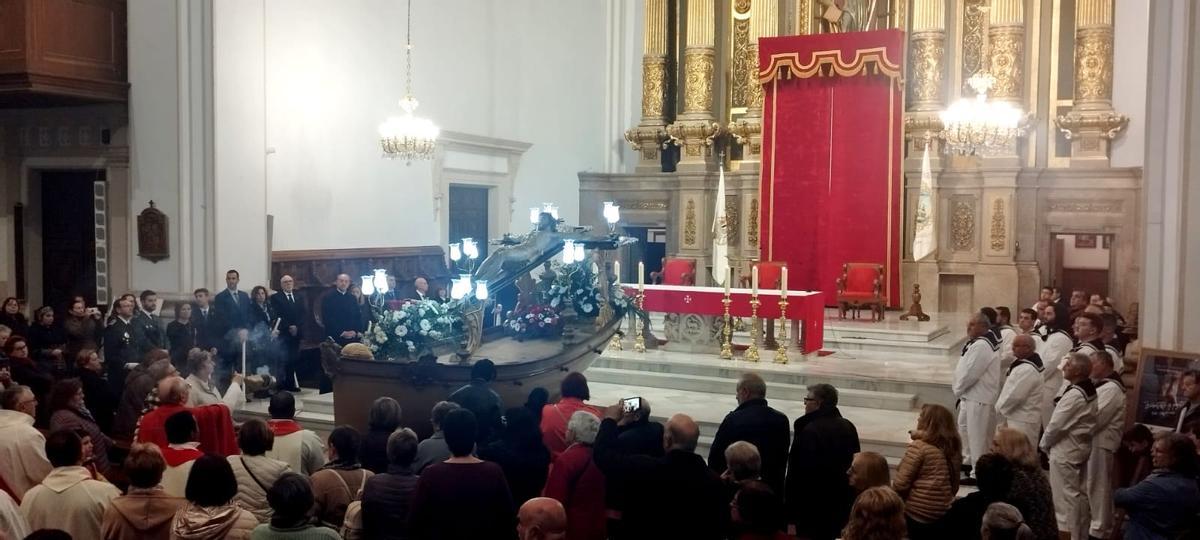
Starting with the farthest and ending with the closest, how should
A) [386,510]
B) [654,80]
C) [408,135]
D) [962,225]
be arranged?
[654,80] → [962,225] → [408,135] → [386,510]

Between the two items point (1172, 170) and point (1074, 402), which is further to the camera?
point (1172, 170)

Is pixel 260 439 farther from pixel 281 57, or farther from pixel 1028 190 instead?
pixel 1028 190

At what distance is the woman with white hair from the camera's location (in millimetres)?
5094

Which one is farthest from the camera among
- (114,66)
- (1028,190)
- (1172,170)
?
(1028,190)

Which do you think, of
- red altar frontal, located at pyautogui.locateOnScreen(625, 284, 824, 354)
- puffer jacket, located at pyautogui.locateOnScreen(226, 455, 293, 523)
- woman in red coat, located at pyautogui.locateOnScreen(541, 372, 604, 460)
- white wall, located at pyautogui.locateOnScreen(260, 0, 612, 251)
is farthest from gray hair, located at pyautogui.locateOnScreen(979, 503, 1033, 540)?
white wall, located at pyautogui.locateOnScreen(260, 0, 612, 251)

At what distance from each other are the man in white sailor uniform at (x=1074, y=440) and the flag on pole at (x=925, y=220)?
9.03 meters

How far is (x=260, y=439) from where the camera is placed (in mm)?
4930

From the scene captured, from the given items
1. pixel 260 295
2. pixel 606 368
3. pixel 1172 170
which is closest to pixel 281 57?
pixel 260 295

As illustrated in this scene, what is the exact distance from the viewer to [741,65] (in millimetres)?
18109

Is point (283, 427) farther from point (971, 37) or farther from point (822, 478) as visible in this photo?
point (971, 37)

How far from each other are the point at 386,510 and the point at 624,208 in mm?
14288

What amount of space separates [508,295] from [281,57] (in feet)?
13.5

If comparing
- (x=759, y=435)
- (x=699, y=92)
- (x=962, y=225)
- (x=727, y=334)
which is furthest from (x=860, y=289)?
(x=759, y=435)

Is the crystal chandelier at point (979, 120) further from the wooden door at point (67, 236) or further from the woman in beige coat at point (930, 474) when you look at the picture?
the wooden door at point (67, 236)
